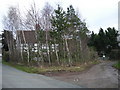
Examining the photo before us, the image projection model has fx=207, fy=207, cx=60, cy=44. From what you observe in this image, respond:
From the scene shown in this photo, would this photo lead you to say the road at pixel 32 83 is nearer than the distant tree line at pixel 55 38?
Yes

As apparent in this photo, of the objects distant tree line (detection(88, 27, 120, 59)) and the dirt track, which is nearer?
the dirt track

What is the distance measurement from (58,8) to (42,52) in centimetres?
Answer: 679

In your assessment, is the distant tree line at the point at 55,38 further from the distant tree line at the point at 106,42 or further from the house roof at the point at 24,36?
the distant tree line at the point at 106,42

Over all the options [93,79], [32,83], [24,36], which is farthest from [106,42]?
[32,83]

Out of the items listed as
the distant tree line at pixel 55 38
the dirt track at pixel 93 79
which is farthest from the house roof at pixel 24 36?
the dirt track at pixel 93 79

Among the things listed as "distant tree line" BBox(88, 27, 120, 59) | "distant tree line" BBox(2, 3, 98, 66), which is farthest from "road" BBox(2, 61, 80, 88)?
"distant tree line" BBox(88, 27, 120, 59)

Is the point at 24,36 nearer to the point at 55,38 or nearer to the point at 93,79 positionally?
the point at 55,38

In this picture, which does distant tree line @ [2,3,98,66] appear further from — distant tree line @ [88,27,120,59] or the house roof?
distant tree line @ [88,27,120,59]

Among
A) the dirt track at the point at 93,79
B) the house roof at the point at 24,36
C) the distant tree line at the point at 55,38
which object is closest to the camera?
the dirt track at the point at 93,79

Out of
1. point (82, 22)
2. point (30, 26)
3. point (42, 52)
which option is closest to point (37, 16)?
point (30, 26)

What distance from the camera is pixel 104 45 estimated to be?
53156 mm

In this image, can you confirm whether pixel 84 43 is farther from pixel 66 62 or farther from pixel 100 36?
pixel 100 36

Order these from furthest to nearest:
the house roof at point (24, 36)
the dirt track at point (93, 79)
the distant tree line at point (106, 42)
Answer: the distant tree line at point (106, 42)
the house roof at point (24, 36)
the dirt track at point (93, 79)

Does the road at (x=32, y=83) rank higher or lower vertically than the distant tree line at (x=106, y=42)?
lower
